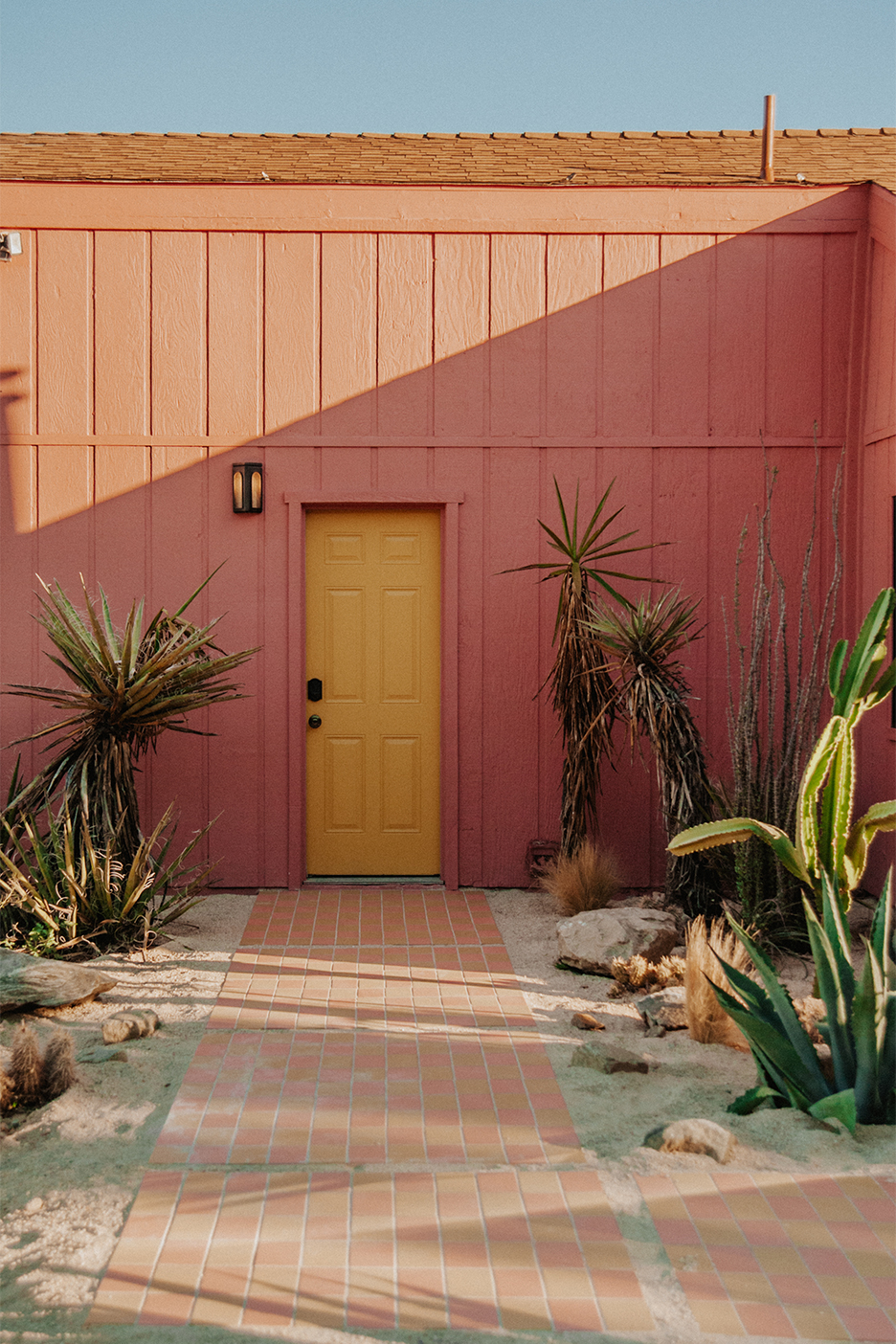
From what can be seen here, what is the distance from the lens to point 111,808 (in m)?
5.38

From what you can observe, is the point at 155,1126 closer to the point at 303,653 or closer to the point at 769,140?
the point at 303,653

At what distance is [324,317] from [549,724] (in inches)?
109

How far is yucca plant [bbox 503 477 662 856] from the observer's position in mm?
5863

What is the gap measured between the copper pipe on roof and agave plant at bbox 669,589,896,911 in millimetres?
4465

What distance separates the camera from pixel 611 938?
4961 millimetres

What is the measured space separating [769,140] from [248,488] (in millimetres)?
4292

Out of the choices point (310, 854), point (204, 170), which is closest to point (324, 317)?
point (204, 170)

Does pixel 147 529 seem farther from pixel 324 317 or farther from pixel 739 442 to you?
pixel 739 442

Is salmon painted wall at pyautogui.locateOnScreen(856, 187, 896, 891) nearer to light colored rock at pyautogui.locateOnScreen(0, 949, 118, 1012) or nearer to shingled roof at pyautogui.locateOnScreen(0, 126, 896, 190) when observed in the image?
shingled roof at pyautogui.locateOnScreen(0, 126, 896, 190)

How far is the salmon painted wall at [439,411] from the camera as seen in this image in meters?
6.28

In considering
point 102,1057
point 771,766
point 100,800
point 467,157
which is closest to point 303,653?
point 100,800

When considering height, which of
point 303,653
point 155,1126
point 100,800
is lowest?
point 155,1126

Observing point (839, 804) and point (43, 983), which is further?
point (43, 983)

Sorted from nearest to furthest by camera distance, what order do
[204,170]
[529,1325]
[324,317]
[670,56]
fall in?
[529,1325]
[324,317]
[204,170]
[670,56]
